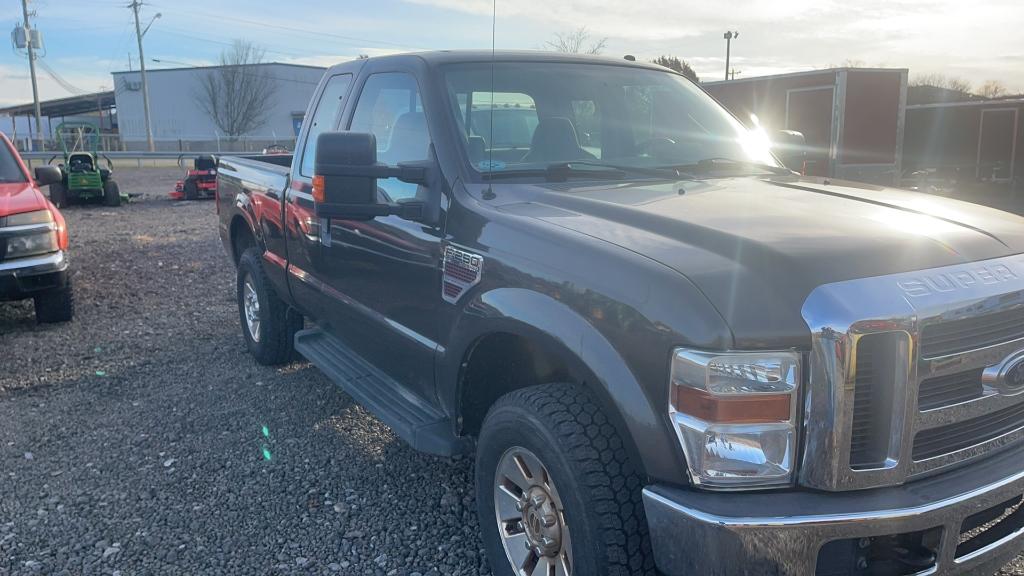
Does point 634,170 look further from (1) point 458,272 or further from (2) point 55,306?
(2) point 55,306

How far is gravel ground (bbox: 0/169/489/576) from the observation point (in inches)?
126

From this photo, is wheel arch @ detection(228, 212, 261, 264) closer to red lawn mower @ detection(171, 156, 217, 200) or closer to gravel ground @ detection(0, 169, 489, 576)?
gravel ground @ detection(0, 169, 489, 576)

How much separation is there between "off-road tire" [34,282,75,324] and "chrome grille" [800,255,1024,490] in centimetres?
640

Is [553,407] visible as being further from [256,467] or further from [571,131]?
[256,467]

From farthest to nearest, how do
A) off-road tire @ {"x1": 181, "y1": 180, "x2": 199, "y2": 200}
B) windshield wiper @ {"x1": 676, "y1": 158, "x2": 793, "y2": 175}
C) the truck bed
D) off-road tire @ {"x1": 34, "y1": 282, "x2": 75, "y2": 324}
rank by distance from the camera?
off-road tire @ {"x1": 181, "y1": 180, "x2": 199, "y2": 200} < off-road tire @ {"x1": 34, "y1": 282, "x2": 75, "y2": 324} < the truck bed < windshield wiper @ {"x1": 676, "y1": 158, "x2": 793, "y2": 175}

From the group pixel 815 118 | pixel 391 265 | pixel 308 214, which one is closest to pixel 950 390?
pixel 391 265

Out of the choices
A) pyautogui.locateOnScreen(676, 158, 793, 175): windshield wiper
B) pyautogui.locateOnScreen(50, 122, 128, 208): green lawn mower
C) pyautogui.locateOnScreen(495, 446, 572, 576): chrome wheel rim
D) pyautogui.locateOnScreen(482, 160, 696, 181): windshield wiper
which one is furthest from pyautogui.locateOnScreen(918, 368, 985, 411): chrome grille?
pyautogui.locateOnScreen(50, 122, 128, 208): green lawn mower

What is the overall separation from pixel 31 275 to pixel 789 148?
5591 millimetres

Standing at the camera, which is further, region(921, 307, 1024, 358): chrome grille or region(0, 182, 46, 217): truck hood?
region(0, 182, 46, 217): truck hood

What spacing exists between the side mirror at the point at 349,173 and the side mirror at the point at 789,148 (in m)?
2.30

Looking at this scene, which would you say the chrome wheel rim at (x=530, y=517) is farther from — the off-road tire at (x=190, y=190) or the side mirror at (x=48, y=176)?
the off-road tire at (x=190, y=190)

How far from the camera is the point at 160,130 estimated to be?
5922cm

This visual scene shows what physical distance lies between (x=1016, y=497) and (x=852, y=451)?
2.06ft

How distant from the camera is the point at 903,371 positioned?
6.46ft
